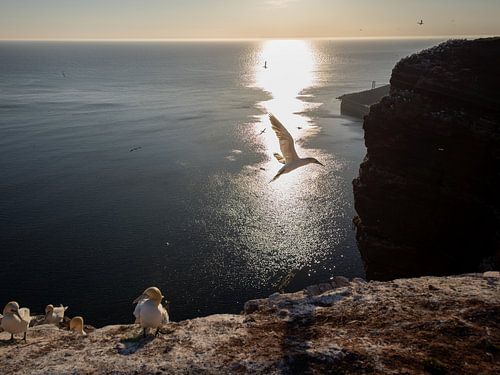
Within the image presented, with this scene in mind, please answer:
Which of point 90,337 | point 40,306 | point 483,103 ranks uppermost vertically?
point 483,103

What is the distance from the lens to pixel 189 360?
13.3 meters

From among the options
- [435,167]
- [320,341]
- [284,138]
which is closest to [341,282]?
[435,167]

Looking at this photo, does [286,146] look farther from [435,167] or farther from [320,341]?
[435,167]

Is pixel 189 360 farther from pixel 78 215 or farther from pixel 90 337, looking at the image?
pixel 78 215

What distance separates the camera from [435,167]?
30.4m

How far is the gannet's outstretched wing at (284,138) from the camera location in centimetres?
1809

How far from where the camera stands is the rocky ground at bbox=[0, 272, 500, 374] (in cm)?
1237

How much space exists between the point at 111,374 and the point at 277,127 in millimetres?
11638

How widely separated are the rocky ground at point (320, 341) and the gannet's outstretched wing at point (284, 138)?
6766mm

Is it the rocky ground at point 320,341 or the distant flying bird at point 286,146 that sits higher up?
the distant flying bird at point 286,146

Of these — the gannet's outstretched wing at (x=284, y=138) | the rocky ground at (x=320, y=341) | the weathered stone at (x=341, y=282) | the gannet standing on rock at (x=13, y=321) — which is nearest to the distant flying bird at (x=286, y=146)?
the gannet's outstretched wing at (x=284, y=138)

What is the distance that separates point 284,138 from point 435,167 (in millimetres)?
17101

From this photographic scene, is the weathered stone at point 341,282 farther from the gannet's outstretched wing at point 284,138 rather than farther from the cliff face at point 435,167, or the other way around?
the gannet's outstretched wing at point 284,138

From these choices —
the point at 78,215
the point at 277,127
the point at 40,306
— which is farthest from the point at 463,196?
the point at 78,215
